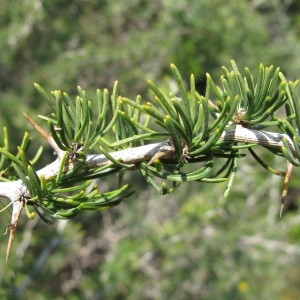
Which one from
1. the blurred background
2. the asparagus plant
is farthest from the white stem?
the blurred background

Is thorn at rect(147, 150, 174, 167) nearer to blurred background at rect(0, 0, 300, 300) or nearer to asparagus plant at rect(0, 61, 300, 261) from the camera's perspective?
asparagus plant at rect(0, 61, 300, 261)

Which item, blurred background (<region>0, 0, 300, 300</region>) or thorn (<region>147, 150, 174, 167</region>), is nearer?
thorn (<region>147, 150, 174, 167</region>)

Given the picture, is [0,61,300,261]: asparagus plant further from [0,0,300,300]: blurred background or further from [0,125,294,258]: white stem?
[0,0,300,300]: blurred background

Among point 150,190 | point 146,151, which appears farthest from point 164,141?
point 150,190

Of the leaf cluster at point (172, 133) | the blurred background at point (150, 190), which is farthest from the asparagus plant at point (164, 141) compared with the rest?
the blurred background at point (150, 190)

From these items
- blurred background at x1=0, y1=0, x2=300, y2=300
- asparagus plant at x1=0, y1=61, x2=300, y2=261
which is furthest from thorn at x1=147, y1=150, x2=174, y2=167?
blurred background at x1=0, y1=0, x2=300, y2=300

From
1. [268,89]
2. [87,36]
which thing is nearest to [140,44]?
[87,36]

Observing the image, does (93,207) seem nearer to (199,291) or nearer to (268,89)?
(268,89)

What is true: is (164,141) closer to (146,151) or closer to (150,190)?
(146,151)

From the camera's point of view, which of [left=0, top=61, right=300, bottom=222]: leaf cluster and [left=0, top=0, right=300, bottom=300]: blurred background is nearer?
[left=0, top=61, right=300, bottom=222]: leaf cluster
